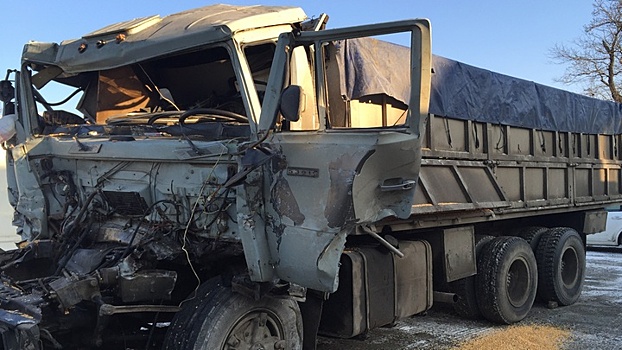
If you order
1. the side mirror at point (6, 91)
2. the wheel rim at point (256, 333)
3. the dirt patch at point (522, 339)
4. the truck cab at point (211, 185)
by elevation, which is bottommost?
the dirt patch at point (522, 339)

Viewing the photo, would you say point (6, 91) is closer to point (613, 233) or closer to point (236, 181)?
point (236, 181)

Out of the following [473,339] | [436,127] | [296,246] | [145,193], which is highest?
Answer: [436,127]

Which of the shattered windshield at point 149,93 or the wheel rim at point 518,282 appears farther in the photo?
the wheel rim at point 518,282

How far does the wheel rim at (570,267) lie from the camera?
336 inches

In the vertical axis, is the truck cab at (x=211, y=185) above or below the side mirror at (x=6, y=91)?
below

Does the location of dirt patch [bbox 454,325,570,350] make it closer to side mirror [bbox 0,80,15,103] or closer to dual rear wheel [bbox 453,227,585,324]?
dual rear wheel [bbox 453,227,585,324]

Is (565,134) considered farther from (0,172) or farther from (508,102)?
(0,172)

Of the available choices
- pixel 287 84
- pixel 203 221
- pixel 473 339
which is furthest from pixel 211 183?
pixel 473 339

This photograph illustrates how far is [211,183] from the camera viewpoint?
4.04 meters

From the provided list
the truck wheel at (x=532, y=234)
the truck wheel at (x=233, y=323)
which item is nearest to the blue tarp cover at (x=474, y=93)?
the truck wheel at (x=532, y=234)

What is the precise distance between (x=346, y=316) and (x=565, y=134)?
474 cm

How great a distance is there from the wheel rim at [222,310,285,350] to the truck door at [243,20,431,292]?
452 mm

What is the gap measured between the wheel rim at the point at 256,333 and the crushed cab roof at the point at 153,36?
195 cm

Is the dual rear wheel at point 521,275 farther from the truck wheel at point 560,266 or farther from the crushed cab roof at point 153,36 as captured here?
the crushed cab roof at point 153,36
